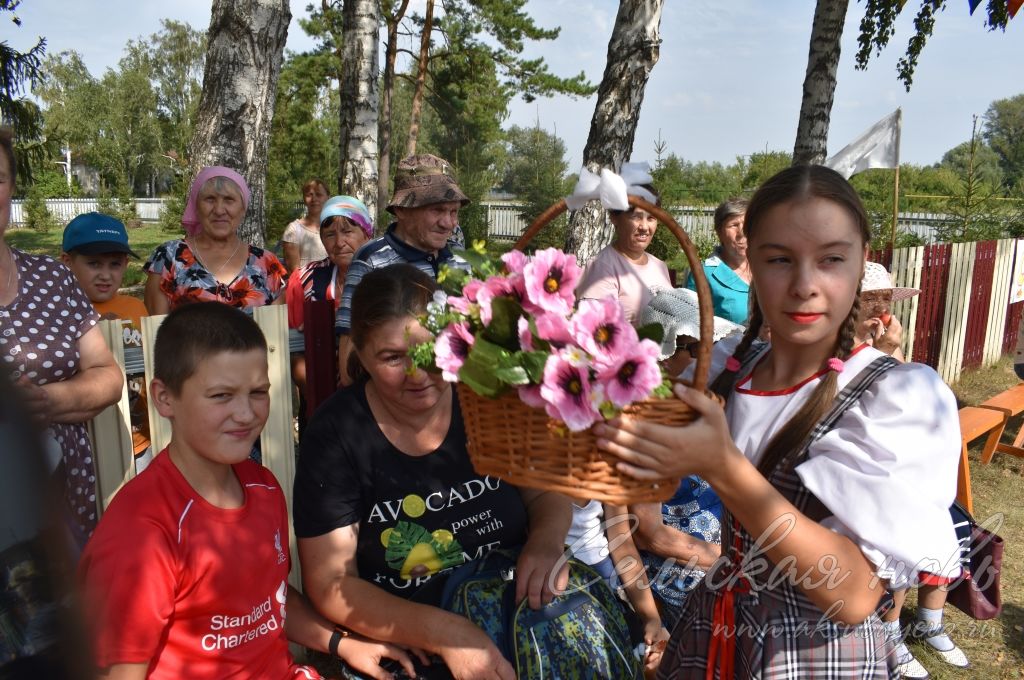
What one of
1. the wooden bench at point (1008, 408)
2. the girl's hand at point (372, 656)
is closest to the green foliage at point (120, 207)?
the wooden bench at point (1008, 408)

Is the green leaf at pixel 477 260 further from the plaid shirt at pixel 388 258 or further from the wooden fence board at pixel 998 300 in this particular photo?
the wooden fence board at pixel 998 300

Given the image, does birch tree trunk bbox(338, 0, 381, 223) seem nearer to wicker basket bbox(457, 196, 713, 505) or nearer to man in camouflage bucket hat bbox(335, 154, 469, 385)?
man in camouflage bucket hat bbox(335, 154, 469, 385)

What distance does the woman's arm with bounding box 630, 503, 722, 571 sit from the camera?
2.77 meters

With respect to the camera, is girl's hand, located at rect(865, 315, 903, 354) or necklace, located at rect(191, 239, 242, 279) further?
necklace, located at rect(191, 239, 242, 279)

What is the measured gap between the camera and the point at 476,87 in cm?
2219

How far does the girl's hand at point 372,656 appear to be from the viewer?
1931 millimetres

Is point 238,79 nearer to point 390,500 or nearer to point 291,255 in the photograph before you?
point 291,255

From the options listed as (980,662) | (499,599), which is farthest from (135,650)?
(980,662)

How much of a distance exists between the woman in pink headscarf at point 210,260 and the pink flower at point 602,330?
3.03m

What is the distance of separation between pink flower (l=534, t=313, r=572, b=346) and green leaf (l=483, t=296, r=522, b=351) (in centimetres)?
10

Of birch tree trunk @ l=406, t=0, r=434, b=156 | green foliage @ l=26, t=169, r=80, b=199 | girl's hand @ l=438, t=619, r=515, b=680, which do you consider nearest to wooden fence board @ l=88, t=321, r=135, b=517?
girl's hand @ l=438, t=619, r=515, b=680

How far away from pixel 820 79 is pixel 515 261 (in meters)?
7.91

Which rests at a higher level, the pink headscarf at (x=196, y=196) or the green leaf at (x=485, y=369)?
the pink headscarf at (x=196, y=196)

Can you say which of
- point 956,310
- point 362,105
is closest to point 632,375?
point 362,105
